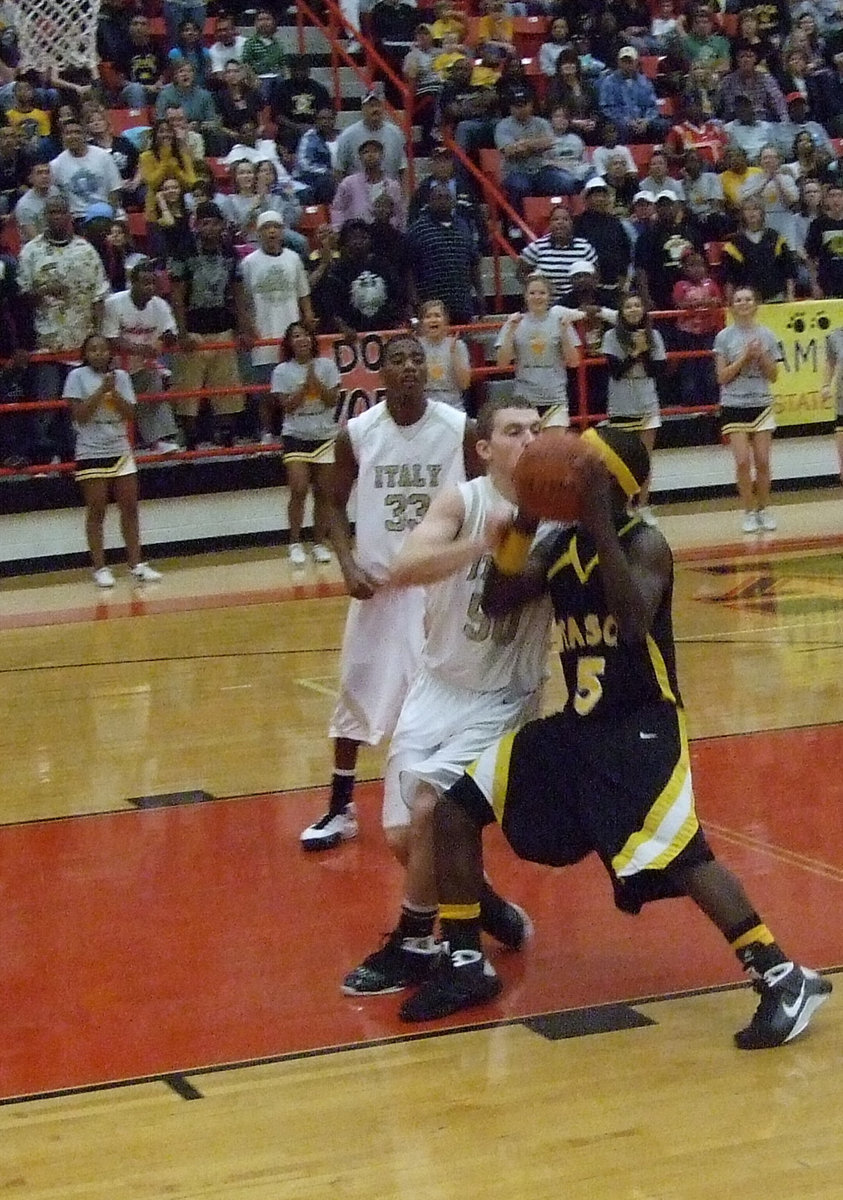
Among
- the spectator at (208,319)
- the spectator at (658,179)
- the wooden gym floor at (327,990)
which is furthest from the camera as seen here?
the spectator at (658,179)

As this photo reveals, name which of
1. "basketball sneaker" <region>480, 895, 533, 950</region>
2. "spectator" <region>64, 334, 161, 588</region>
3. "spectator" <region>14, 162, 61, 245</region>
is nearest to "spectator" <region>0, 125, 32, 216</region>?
"spectator" <region>14, 162, 61, 245</region>

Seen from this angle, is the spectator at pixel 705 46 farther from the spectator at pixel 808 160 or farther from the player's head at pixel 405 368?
the player's head at pixel 405 368

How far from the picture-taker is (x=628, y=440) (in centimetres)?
461

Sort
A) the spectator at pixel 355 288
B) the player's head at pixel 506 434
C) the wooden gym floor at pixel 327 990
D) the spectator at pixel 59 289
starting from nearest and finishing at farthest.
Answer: the wooden gym floor at pixel 327 990 → the player's head at pixel 506 434 → the spectator at pixel 59 289 → the spectator at pixel 355 288

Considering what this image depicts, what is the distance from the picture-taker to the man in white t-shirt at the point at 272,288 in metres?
14.5

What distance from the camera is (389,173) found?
1634 centimetres

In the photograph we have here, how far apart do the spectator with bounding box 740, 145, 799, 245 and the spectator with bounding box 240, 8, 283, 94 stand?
4.61 metres

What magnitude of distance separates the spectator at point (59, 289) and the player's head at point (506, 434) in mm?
9061

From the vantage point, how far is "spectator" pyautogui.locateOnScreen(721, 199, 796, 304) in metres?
16.5

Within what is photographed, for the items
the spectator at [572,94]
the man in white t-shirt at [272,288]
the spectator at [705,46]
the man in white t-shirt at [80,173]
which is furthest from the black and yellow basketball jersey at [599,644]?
the spectator at [705,46]

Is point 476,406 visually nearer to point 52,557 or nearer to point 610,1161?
point 52,557

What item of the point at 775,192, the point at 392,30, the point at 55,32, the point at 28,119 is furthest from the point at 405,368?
the point at 392,30

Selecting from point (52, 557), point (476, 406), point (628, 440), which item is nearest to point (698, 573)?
point (476, 406)

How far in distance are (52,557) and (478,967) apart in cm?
974
